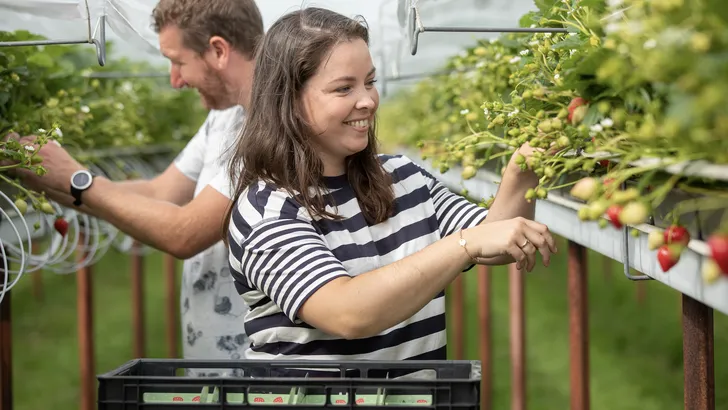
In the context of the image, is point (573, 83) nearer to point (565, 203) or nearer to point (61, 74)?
point (565, 203)

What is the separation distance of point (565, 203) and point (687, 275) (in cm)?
63

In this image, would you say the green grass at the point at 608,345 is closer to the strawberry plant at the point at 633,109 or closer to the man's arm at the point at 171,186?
the man's arm at the point at 171,186

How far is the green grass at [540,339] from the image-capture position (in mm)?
4828

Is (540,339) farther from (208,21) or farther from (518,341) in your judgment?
(208,21)

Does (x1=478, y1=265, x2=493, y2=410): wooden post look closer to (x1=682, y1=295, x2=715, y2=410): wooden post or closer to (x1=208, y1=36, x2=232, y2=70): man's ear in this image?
(x1=208, y1=36, x2=232, y2=70): man's ear

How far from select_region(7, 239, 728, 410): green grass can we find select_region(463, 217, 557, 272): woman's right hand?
329 cm

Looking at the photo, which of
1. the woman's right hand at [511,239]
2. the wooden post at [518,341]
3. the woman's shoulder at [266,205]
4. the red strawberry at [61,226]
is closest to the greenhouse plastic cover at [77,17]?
the red strawberry at [61,226]

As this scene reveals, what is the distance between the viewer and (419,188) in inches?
74.9

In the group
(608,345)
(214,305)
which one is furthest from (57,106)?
(608,345)

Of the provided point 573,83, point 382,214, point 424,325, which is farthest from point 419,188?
point 573,83

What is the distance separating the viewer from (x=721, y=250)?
0.88 metres

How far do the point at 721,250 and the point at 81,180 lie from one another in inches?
66.6

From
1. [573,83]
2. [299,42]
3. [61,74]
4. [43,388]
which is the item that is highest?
[61,74]

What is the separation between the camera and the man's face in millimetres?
2340
